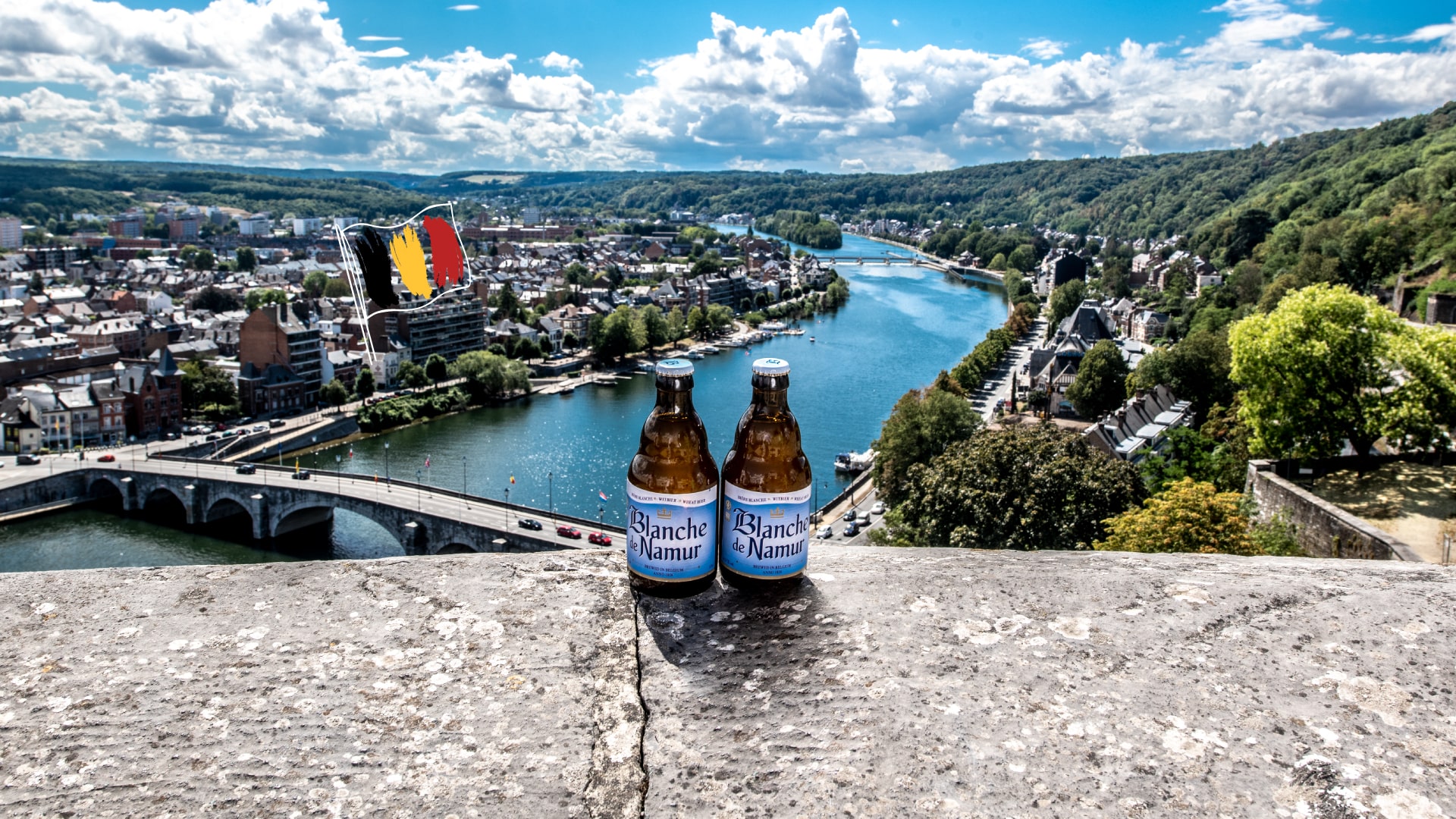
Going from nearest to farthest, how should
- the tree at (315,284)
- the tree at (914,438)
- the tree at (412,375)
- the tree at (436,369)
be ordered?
the tree at (914,438)
the tree at (412,375)
the tree at (436,369)
the tree at (315,284)

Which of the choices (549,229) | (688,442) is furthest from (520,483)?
(549,229)

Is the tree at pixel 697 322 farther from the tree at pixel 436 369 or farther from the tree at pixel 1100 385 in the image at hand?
the tree at pixel 1100 385

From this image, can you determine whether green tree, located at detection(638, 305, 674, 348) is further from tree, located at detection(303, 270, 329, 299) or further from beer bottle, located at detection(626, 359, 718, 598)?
beer bottle, located at detection(626, 359, 718, 598)

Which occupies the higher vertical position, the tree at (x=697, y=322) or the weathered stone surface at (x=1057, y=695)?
the weathered stone surface at (x=1057, y=695)

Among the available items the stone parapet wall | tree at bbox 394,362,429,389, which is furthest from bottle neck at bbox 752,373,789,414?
tree at bbox 394,362,429,389

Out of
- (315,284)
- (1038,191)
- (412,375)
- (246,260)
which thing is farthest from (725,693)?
(1038,191)

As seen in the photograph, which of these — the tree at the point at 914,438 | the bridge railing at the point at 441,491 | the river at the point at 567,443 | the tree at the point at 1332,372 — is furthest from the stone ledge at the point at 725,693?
the river at the point at 567,443

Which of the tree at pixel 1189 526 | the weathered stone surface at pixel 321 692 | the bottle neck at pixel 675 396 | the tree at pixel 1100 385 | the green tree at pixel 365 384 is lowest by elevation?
the green tree at pixel 365 384

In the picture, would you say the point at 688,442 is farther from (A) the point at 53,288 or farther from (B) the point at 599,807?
(A) the point at 53,288
